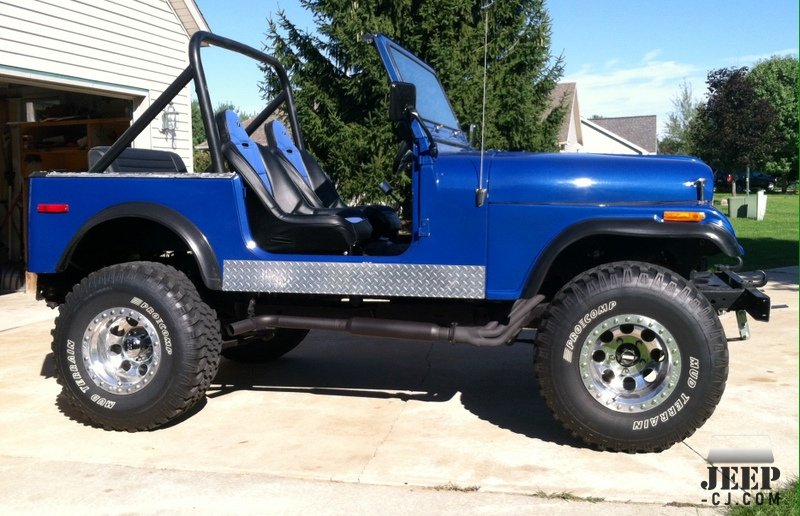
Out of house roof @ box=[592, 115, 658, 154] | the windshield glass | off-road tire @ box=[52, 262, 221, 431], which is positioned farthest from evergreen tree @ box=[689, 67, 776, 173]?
off-road tire @ box=[52, 262, 221, 431]

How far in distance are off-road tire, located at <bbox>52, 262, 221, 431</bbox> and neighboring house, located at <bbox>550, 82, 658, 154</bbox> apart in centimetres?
2640

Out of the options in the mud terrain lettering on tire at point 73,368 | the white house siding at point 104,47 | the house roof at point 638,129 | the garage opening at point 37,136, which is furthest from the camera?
the house roof at point 638,129

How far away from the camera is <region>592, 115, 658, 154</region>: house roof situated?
169 ft

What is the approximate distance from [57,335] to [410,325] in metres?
2.07

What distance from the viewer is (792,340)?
6.42 metres

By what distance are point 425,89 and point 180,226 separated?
1.79 m

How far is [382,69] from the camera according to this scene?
11.2m

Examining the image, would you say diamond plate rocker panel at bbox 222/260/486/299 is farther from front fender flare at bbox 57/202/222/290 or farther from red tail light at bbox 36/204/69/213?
red tail light at bbox 36/204/69/213

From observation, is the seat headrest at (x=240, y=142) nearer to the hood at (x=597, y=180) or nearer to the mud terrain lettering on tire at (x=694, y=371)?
the hood at (x=597, y=180)

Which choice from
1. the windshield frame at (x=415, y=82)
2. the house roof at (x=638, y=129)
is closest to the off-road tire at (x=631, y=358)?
the windshield frame at (x=415, y=82)

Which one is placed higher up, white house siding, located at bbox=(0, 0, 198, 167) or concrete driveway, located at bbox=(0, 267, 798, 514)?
white house siding, located at bbox=(0, 0, 198, 167)

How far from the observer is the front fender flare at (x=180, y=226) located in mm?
4359

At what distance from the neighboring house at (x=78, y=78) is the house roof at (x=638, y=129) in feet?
140

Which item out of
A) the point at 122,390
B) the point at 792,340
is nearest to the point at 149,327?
the point at 122,390
